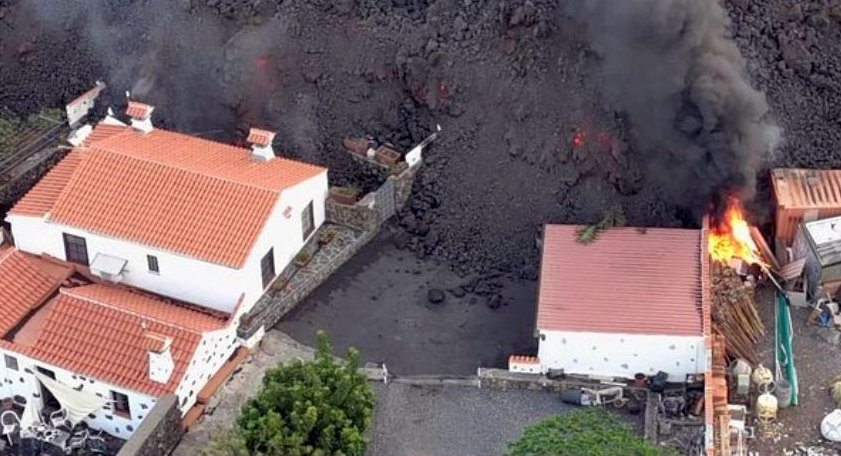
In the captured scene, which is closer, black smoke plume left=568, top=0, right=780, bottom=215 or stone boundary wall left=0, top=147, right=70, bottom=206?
black smoke plume left=568, top=0, right=780, bottom=215

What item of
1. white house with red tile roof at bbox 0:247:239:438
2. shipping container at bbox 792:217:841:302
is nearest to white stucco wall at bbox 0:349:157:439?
white house with red tile roof at bbox 0:247:239:438

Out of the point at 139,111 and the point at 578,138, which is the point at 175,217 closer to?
the point at 139,111

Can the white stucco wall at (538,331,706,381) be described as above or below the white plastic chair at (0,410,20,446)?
above

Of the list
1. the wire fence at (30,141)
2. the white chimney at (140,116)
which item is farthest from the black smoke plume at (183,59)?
the white chimney at (140,116)

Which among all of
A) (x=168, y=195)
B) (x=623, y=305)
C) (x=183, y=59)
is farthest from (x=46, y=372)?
(x=623, y=305)

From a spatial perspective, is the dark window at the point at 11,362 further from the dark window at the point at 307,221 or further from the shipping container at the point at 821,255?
the shipping container at the point at 821,255

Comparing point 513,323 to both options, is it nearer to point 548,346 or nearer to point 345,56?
point 548,346

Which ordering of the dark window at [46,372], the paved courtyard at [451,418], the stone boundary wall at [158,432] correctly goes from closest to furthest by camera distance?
1. the stone boundary wall at [158,432]
2. the paved courtyard at [451,418]
3. the dark window at [46,372]

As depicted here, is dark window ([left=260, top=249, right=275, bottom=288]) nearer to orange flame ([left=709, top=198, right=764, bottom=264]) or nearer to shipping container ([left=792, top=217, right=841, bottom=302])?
orange flame ([left=709, top=198, right=764, bottom=264])
